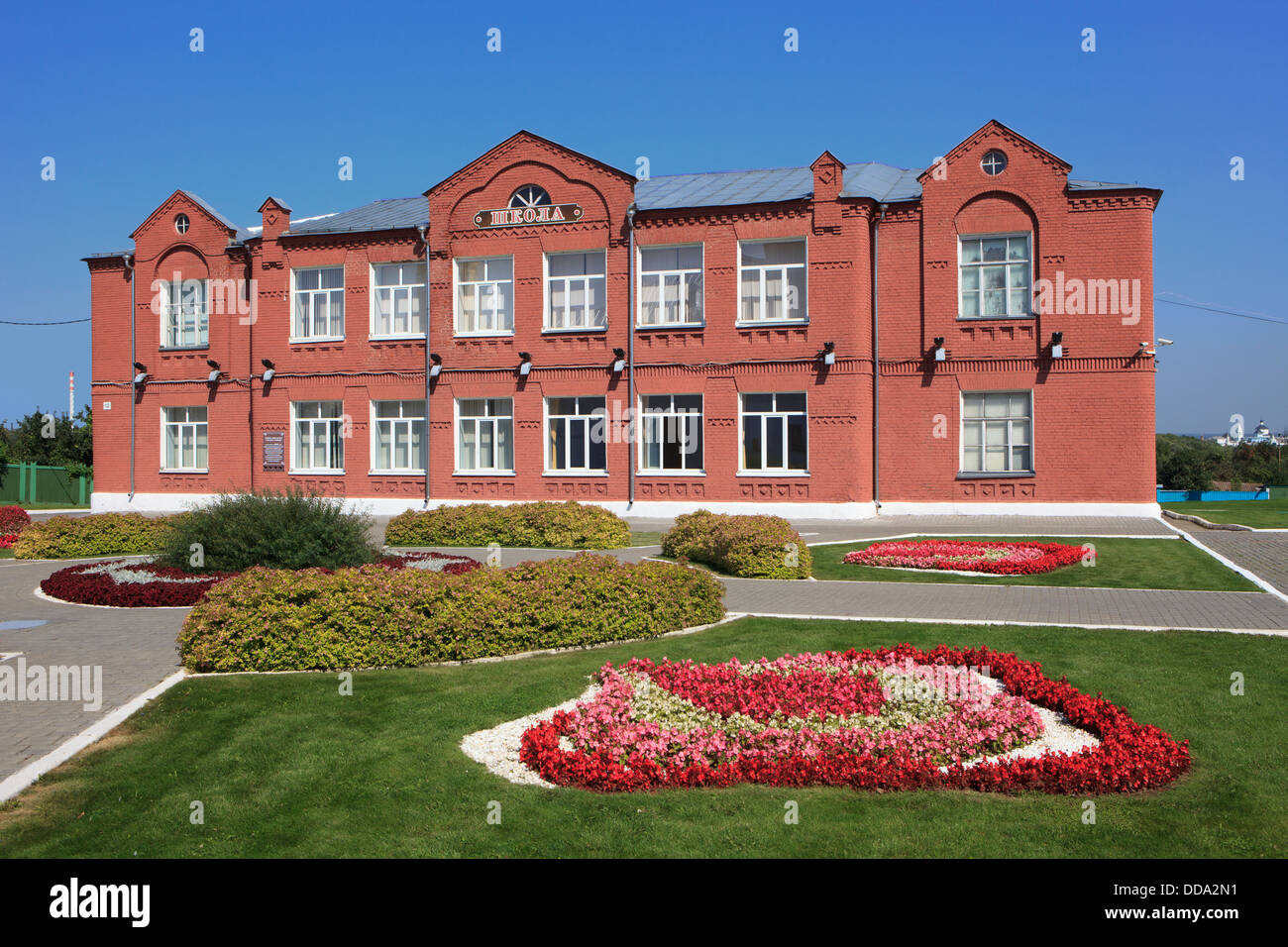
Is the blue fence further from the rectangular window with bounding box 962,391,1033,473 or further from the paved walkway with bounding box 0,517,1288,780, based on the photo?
the paved walkway with bounding box 0,517,1288,780

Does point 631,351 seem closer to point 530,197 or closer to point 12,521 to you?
Answer: point 530,197

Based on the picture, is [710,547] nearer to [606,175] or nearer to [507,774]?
[507,774]

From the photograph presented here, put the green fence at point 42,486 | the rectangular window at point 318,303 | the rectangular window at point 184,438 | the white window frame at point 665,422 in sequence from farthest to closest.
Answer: the green fence at point 42,486, the rectangular window at point 184,438, the rectangular window at point 318,303, the white window frame at point 665,422

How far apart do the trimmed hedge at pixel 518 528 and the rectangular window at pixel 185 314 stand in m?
16.8

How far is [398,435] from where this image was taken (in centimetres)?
3156

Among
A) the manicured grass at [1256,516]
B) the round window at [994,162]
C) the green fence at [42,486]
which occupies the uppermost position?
the round window at [994,162]

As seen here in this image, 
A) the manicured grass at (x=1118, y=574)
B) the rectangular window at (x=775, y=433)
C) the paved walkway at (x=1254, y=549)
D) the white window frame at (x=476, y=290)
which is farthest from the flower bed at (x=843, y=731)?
the white window frame at (x=476, y=290)

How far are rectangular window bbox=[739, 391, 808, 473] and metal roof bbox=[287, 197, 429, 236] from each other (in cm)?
1216

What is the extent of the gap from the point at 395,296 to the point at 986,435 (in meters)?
18.7

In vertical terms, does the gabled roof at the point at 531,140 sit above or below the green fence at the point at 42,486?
above

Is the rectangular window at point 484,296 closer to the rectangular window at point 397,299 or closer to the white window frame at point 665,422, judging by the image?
the rectangular window at point 397,299

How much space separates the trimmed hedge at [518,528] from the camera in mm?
20031

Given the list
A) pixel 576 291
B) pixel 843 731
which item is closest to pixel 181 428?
pixel 576 291
